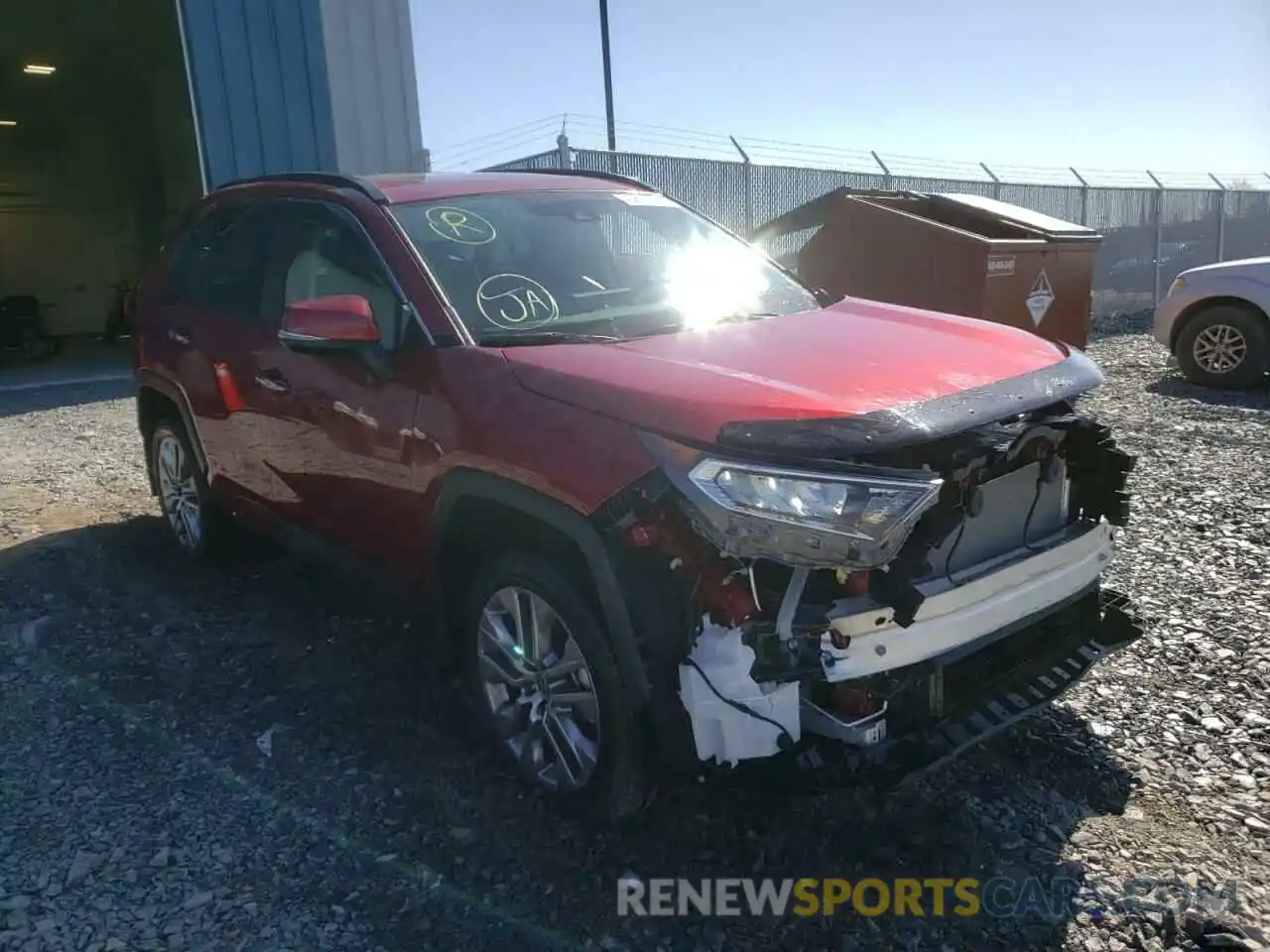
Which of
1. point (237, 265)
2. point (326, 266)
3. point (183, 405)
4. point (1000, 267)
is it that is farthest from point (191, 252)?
point (1000, 267)

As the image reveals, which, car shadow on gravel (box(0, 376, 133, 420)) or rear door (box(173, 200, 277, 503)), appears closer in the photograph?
rear door (box(173, 200, 277, 503))

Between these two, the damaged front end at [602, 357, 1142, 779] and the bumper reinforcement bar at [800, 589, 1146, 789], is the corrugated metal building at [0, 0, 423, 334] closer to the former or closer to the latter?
the damaged front end at [602, 357, 1142, 779]

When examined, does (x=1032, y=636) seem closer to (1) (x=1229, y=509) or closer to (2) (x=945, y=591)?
(2) (x=945, y=591)

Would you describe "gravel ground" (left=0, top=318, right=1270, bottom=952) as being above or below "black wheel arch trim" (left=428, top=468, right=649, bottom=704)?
below

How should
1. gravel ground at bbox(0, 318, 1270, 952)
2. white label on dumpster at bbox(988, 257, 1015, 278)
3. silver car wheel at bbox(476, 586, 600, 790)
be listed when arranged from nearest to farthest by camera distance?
gravel ground at bbox(0, 318, 1270, 952), silver car wheel at bbox(476, 586, 600, 790), white label on dumpster at bbox(988, 257, 1015, 278)

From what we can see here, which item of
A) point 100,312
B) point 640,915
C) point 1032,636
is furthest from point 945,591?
point 100,312

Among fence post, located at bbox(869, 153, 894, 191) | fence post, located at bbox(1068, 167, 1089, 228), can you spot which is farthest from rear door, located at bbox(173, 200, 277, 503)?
fence post, located at bbox(1068, 167, 1089, 228)

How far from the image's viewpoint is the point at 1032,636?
284 cm

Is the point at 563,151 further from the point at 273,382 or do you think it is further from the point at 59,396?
the point at 273,382

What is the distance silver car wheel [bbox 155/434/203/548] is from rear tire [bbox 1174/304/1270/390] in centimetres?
861

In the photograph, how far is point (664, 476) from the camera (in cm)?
233

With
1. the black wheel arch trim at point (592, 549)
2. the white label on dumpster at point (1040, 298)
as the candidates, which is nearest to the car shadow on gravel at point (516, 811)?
the black wheel arch trim at point (592, 549)

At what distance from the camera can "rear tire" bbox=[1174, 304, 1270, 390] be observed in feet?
28.7

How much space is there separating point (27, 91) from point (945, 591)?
2196 cm
